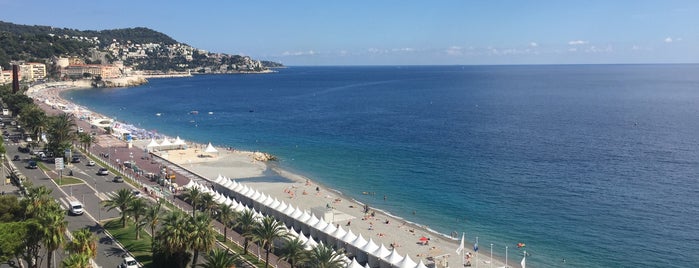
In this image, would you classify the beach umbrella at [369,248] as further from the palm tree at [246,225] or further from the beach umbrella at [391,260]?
the palm tree at [246,225]

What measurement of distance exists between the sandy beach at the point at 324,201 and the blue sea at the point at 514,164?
95.5 inches

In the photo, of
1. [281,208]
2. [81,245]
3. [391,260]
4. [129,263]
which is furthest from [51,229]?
[281,208]

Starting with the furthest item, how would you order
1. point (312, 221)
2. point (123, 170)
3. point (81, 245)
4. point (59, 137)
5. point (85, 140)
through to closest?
point (85, 140), point (59, 137), point (123, 170), point (312, 221), point (81, 245)

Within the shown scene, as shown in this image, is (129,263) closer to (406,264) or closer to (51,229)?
(51,229)

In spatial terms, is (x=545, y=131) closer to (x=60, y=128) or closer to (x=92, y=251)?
(x=60, y=128)

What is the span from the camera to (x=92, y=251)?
82.8ft

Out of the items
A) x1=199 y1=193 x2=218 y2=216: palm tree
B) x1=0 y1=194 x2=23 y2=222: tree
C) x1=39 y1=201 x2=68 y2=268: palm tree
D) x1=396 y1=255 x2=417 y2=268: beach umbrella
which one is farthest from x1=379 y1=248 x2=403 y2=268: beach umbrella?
x1=0 y1=194 x2=23 y2=222: tree

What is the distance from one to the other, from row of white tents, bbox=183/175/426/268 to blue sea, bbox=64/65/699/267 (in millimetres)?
10694

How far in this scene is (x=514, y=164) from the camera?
6956 centimetres

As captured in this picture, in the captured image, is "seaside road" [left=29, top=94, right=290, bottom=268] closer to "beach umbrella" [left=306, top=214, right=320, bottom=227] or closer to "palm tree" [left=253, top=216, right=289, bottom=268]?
"palm tree" [left=253, top=216, right=289, bottom=268]

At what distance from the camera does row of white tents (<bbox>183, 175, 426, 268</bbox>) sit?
108ft

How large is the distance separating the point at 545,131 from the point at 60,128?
78.6 meters

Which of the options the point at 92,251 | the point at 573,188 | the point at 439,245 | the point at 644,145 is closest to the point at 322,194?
the point at 439,245

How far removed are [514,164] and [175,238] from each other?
173ft
